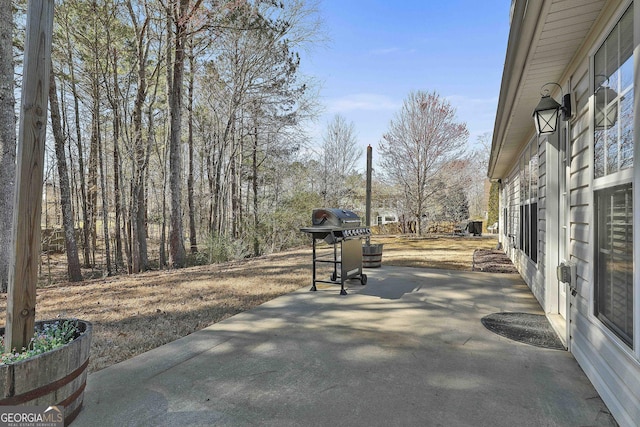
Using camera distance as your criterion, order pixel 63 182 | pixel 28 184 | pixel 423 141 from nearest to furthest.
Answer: pixel 28 184 < pixel 63 182 < pixel 423 141

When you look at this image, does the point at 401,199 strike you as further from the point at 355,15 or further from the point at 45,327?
the point at 45,327

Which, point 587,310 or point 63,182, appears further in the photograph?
point 63,182

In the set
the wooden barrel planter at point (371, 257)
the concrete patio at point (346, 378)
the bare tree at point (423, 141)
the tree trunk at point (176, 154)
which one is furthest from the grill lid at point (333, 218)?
the bare tree at point (423, 141)

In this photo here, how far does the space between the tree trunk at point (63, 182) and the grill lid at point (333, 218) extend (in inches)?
255

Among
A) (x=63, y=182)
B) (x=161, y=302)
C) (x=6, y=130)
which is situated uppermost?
(x=6, y=130)

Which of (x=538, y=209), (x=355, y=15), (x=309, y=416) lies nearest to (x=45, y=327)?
(x=309, y=416)

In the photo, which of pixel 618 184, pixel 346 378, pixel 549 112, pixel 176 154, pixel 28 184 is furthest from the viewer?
pixel 176 154

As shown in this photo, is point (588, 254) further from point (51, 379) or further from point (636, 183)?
point (51, 379)

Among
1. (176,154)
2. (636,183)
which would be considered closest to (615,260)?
(636,183)

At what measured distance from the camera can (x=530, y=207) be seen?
203 inches

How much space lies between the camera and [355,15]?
31.4 ft

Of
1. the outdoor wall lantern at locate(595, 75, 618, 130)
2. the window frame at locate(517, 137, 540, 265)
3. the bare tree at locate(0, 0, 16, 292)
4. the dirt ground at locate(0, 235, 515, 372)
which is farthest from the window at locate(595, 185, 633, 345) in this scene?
the bare tree at locate(0, 0, 16, 292)

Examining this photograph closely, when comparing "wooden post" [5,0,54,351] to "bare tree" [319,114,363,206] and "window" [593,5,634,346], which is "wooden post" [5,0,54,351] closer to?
"window" [593,5,634,346]

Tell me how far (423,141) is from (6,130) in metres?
14.1
